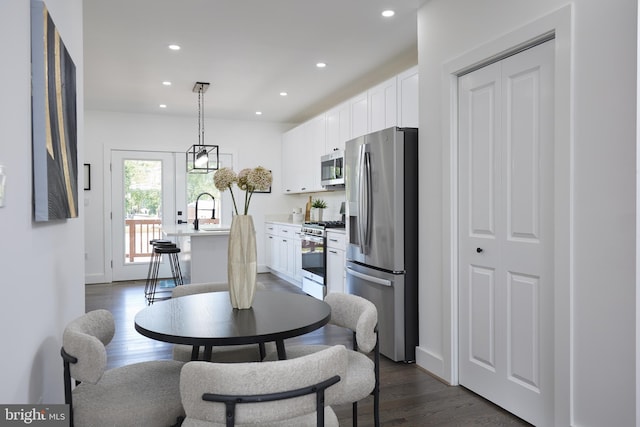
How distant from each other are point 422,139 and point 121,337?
3134mm

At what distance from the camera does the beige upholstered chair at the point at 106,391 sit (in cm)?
155

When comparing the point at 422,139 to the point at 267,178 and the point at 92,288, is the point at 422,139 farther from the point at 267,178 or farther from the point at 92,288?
the point at 92,288

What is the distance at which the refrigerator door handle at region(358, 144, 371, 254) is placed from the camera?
373 centimetres

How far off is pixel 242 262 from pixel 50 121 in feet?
3.15

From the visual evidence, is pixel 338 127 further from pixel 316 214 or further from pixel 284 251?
pixel 284 251

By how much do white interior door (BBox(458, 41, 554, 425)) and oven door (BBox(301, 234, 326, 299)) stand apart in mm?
2478

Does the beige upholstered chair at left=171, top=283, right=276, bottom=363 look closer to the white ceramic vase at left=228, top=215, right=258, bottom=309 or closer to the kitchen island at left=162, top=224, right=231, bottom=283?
the white ceramic vase at left=228, top=215, right=258, bottom=309

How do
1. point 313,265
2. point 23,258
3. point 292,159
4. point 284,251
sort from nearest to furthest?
1. point 23,258
2. point 313,265
3. point 284,251
4. point 292,159

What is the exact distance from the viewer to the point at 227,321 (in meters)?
1.88

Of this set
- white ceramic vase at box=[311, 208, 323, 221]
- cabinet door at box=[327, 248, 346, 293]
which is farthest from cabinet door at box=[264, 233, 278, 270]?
cabinet door at box=[327, 248, 346, 293]

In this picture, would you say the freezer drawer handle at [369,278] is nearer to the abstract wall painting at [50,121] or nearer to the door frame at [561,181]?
the door frame at [561,181]

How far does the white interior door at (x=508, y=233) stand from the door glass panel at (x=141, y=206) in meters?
5.50

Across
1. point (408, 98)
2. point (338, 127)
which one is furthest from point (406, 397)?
point (338, 127)

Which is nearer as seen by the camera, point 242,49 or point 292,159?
point 242,49
